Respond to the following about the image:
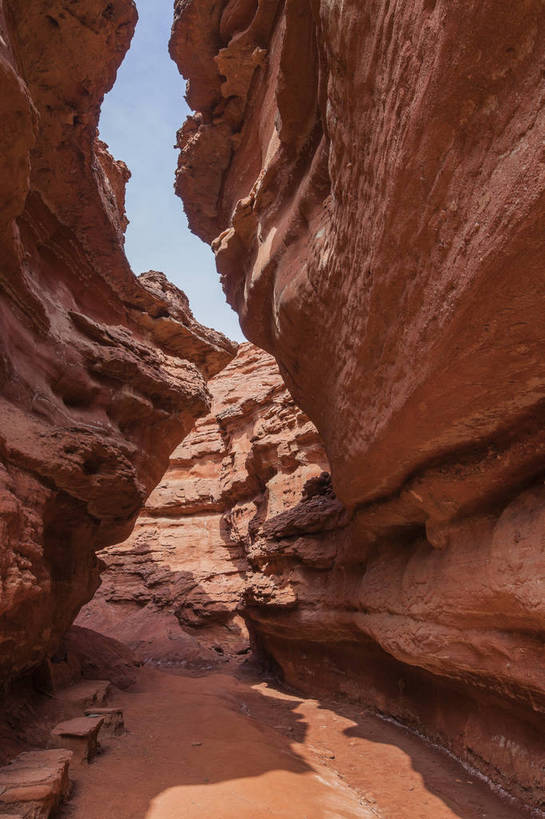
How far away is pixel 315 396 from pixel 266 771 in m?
4.40

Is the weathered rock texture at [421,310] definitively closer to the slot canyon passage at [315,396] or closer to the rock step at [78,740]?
the slot canyon passage at [315,396]

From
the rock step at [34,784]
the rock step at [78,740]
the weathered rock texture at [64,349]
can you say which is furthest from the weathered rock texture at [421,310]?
the rock step at [34,784]

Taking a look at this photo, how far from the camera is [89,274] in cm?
962

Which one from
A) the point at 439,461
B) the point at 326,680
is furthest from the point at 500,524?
the point at 326,680

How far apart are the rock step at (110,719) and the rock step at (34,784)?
1574 mm

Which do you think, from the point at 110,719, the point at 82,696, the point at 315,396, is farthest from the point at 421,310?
the point at 82,696

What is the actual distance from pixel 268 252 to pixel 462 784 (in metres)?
6.57

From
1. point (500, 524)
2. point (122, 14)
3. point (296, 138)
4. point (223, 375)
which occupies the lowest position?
point (500, 524)

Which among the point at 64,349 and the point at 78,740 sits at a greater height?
the point at 64,349

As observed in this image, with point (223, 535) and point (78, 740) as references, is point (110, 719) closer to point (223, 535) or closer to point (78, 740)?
point (78, 740)

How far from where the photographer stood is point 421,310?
3.57 metres

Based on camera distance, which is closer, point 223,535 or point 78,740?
point 78,740

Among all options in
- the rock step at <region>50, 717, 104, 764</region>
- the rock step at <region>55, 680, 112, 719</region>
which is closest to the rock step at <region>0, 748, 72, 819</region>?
the rock step at <region>50, 717, 104, 764</region>

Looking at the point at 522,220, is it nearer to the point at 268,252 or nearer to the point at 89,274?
the point at 268,252
